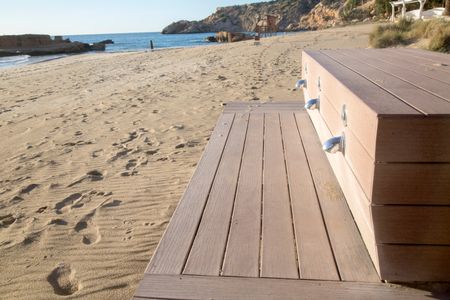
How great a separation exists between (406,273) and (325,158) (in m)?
1.37

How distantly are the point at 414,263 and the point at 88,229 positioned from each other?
7.52ft

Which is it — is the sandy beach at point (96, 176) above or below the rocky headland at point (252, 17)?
below

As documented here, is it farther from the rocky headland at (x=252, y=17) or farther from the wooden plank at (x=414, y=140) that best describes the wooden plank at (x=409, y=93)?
the rocky headland at (x=252, y=17)

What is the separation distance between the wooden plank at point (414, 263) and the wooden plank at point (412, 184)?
21cm

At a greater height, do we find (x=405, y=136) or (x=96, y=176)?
(x=405, y=136)

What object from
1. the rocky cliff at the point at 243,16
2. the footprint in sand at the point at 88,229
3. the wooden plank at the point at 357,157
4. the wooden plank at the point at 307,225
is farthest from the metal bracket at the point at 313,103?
the rocky cliff at the point at 243,16

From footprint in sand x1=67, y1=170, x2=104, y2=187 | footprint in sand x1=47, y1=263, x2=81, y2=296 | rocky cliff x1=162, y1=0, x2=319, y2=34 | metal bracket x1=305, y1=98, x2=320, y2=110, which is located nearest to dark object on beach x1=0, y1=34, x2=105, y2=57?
footprint in sand x1=67, y1=170, x2=104, y2=187

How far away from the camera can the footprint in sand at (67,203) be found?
3229mm

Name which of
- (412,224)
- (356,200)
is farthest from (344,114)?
(412,224)

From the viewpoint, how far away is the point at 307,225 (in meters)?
1.89

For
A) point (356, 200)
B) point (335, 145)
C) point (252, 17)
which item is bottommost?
point (356, 200)

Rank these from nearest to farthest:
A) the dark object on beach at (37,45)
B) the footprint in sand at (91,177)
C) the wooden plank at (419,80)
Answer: the wooden plank at (419,80), the footprint in sand at (91,177), the dark object on beach at (37,45)

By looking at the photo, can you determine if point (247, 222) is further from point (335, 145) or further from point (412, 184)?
point (412, 184)

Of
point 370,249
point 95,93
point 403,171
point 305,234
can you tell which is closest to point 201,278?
point 305,234
